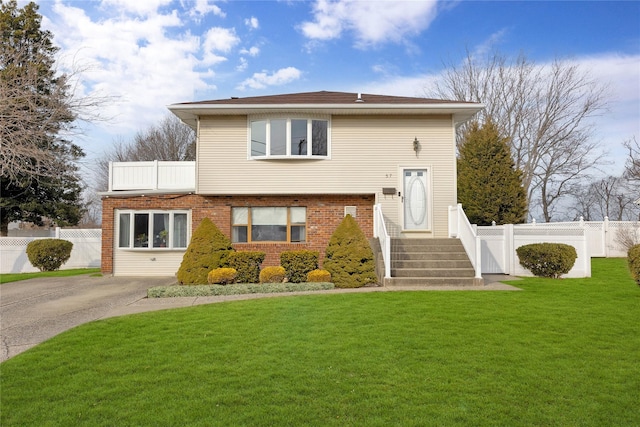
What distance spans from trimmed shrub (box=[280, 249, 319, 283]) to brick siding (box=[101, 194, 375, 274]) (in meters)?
2.15

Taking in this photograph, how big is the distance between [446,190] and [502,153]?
19.1 feet

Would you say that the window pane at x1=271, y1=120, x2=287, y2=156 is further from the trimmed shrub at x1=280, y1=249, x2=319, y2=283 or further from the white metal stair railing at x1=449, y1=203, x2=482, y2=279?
the white metal stair railing at x1=449, y1=203, x2=482, y2=279

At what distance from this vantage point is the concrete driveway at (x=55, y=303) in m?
6.58

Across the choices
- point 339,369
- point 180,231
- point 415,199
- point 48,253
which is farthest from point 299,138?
point 48,253

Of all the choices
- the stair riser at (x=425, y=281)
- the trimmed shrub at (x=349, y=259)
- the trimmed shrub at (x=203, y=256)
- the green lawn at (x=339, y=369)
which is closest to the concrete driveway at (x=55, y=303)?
the green lawn at (x=339, y=369)

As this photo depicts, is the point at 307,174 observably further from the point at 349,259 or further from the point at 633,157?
the point at 633,157

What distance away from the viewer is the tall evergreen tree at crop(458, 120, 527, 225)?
17562 millimetres

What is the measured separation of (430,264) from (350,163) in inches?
172

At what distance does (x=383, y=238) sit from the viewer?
37.1 ft

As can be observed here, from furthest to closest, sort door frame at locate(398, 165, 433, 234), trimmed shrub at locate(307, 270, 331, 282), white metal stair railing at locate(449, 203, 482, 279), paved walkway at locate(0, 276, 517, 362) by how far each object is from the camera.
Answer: door frame at locate(398, 165, 433, 234), trimmed shrub at locate(307, 270, 331, 282), white metal stair railing at locate(449, 203, 482, 279), paved walkway at locate(0, 276, 517, 362)

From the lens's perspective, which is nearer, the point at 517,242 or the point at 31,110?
the point at 31,110

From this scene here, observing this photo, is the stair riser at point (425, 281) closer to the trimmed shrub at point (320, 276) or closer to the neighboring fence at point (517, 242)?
the trimmed shrub at point (320, 276)

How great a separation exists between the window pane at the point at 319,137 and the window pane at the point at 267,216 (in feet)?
7.40

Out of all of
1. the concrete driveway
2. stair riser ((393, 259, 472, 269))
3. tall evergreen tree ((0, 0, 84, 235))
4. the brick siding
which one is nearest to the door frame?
the brick siding
